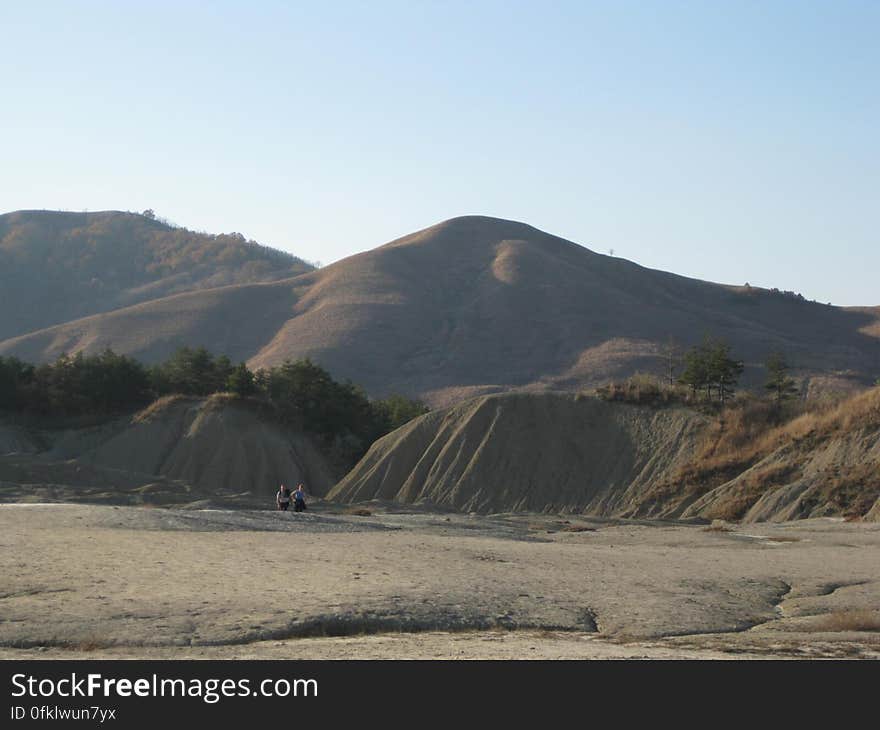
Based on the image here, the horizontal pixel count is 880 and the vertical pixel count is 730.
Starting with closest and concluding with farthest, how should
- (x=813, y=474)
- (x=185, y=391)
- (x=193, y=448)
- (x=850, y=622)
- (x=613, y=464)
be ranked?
(x=850, y=622)
(x=813, y=474)
(x=613, y=464)
(x=193, y=448)
(x=185, y=391)

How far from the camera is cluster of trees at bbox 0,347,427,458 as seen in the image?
7669 centimetres

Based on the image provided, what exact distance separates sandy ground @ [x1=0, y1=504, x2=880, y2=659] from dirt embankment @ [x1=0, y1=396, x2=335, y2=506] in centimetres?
3352

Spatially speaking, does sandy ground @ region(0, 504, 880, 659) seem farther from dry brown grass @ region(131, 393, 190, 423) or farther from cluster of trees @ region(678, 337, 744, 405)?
dry brown grass @ region(131, 393, 190, 423)

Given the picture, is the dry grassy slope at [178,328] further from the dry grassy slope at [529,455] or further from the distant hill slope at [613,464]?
the distant hill slope at [613,464]

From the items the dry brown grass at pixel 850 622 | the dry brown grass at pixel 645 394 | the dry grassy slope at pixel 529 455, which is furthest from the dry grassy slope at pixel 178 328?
the dry brown grass at pixel 850 622

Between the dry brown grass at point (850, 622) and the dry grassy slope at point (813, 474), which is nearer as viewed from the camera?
the dry brown grass at point (850, 622)

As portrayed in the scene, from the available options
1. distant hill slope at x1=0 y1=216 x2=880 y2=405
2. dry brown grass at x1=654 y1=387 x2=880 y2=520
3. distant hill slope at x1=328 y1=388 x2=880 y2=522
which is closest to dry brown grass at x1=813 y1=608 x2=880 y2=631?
distant hill slope at x1=328 y1=388 x2=880 y2=522

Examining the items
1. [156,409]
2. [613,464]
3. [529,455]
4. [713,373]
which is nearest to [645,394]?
[613,464]

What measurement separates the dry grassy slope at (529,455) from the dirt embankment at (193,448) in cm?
781

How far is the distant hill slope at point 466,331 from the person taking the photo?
157 metres

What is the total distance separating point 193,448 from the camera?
69875 mm

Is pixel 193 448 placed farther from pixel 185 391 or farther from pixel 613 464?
pixel 613 464

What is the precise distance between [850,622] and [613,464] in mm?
38529
